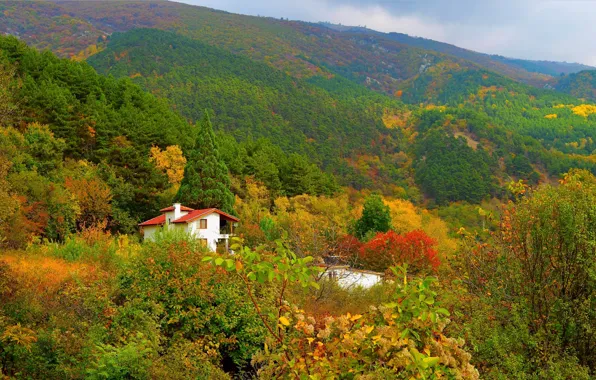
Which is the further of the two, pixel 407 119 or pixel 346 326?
pixel 407 119

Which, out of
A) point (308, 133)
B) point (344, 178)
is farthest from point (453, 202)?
point (308, 133)

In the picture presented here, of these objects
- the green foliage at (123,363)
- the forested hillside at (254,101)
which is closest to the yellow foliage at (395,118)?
the forested hillside at (254,101)

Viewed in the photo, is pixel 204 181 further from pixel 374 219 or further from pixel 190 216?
pixel 374 219

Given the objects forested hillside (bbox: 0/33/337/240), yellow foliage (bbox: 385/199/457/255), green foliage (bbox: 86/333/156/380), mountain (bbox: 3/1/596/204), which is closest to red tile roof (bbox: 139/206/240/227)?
forested hillside (bbox: 0/33/337/240)

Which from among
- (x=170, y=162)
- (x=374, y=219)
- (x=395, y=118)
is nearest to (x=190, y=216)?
(x=170, y=162)

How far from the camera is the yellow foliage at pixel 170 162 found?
41.7m

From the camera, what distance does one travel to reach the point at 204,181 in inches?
1453

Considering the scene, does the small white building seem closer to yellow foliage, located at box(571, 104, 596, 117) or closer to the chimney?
the chimney

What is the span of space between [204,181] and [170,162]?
22.4 feet

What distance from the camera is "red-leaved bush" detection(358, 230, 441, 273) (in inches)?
1118

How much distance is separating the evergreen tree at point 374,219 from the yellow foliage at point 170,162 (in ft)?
50.3

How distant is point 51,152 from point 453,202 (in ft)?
234

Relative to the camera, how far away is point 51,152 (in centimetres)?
3481

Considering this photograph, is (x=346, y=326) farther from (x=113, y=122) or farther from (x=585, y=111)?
(x=585, y=111)
